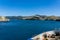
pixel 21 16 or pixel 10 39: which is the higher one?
pixel 21 16

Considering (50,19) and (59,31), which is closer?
(59,31)

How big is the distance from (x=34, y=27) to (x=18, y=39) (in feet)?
2.23

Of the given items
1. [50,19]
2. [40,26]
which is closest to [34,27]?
[40,26]

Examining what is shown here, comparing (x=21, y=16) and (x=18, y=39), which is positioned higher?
(x=21, y=16)

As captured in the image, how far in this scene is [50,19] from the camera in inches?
259

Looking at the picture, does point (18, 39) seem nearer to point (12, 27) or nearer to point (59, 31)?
point (12, 27)

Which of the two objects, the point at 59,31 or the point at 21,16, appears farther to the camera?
the point at 21,16

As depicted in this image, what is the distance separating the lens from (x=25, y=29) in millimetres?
6574

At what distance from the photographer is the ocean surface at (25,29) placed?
6.43 m

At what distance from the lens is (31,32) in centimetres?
646

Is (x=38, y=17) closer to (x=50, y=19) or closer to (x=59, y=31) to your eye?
(x=50, y=19)

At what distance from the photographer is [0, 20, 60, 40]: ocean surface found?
6426 mm

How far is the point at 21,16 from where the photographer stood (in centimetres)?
652

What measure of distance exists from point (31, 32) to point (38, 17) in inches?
21.9
